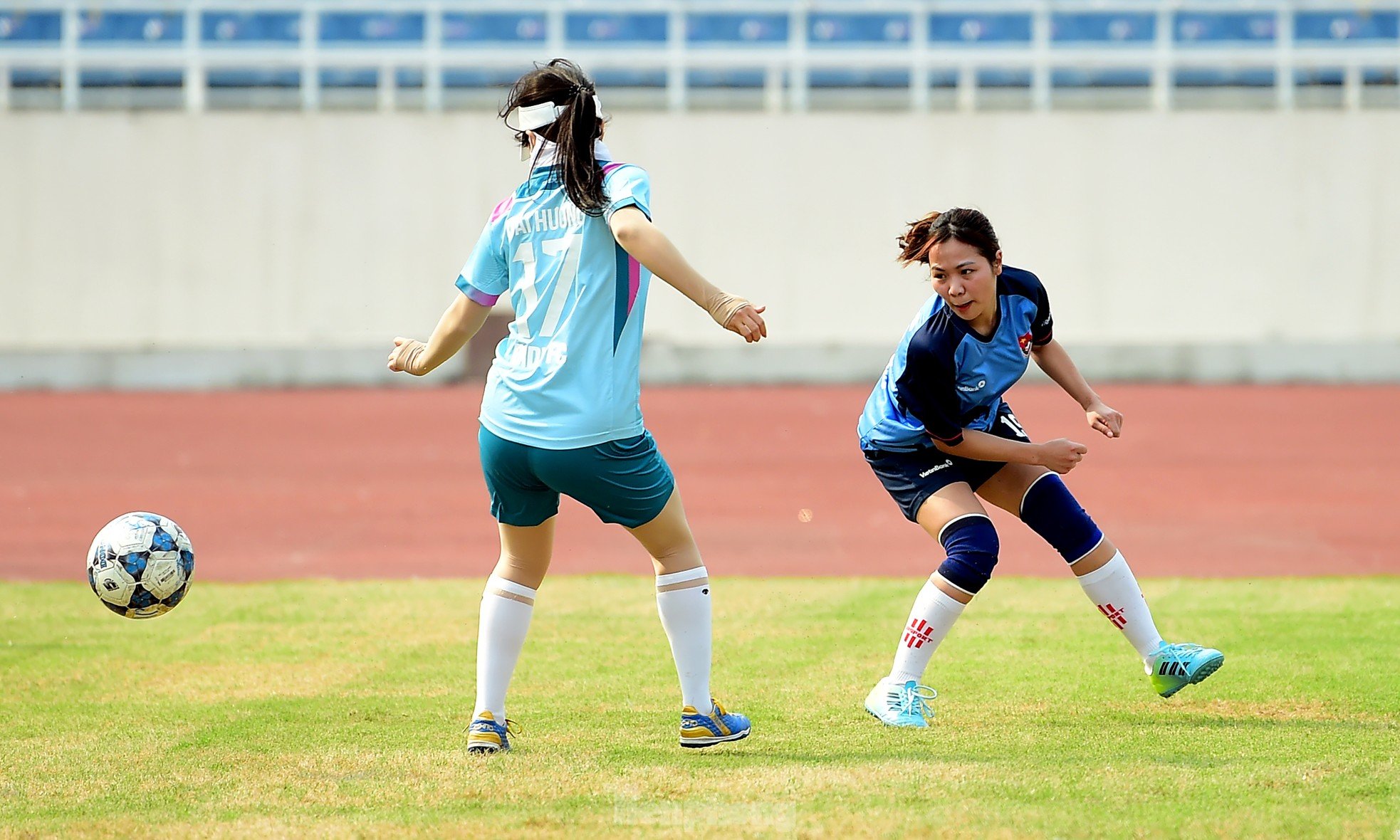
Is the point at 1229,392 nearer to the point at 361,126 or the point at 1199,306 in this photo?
the point at 1199,306

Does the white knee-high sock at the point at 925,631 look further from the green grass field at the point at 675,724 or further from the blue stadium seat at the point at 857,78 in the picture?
the blue stadium seat at the point at 857,78

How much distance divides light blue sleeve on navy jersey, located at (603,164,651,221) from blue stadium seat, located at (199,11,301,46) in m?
22.9

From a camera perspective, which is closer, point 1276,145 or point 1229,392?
point 1229,392

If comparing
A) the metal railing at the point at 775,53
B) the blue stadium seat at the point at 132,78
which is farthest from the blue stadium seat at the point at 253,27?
the blue stadium seat at the point at 132,78

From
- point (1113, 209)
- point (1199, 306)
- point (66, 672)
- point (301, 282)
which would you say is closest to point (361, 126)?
point (301, 282)

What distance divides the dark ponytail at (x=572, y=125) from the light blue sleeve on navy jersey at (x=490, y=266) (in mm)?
269

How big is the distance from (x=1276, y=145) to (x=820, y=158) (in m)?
7.36

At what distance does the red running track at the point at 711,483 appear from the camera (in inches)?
422

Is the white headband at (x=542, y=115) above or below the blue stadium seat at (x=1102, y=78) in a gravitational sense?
below

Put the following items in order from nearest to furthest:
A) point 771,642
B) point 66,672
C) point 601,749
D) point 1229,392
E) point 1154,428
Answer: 1. point 601,749
2. point 66,672
3. point 771,642
4. point 1154,428
5. point 1229,392

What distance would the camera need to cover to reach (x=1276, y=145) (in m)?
24.3

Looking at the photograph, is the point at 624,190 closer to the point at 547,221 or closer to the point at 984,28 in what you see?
the point at 547,221

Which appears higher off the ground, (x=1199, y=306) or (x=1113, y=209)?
(x=1113, y=209)

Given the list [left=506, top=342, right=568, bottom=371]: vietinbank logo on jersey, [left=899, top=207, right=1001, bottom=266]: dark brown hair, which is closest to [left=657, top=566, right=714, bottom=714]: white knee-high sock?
[left=506, top=342, right=568, bottom=371]: vietinbank logo on jersey
